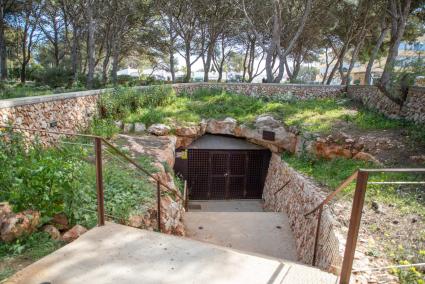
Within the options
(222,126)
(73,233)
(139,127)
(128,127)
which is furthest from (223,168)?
(73,233)

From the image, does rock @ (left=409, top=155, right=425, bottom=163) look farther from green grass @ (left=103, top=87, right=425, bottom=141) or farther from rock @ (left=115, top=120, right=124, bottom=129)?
rock @ (left=115, top=120, right=124, bottom=129)

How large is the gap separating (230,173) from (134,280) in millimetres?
9105

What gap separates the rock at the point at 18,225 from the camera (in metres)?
3.00

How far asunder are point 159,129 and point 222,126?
8.34 feet

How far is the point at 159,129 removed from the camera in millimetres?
9539

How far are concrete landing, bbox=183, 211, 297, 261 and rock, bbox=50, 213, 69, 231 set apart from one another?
345cm

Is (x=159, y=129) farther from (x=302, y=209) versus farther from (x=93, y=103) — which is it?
(x=302, y=209)

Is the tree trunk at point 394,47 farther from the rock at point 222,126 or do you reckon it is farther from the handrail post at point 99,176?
the handrail post at point 99,176

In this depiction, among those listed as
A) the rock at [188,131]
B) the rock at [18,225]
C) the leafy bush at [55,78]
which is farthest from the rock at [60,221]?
the leafy bush at [55,78]

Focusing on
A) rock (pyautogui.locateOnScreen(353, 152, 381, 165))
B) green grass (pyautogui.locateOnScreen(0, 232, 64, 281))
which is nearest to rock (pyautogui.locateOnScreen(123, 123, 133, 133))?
green grass (pyautogui.locateOnScreen(0, 232, 64, 281))

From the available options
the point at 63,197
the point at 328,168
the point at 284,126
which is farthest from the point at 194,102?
the point at 63,197

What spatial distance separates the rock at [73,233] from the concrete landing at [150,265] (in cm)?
36

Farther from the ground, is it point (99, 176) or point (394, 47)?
point (394, 47)

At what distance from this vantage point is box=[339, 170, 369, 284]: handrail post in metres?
2.03
